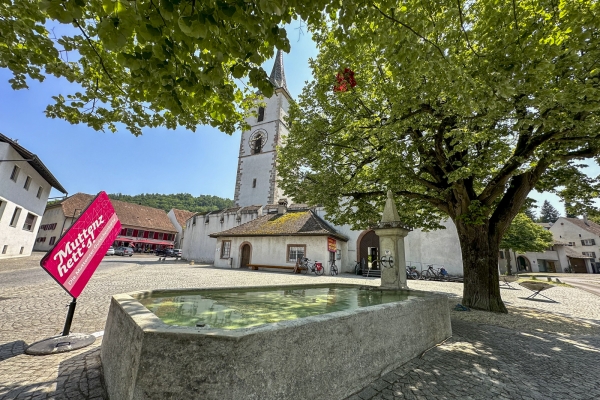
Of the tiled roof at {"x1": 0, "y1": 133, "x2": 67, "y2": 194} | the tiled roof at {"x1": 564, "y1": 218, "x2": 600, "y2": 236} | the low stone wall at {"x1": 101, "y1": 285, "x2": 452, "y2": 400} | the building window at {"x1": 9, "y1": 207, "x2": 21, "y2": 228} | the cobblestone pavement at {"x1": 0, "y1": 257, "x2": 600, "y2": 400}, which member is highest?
the tiled roof at {"x1": 564, "y1": 218, "x2": 600, "y2": 236}

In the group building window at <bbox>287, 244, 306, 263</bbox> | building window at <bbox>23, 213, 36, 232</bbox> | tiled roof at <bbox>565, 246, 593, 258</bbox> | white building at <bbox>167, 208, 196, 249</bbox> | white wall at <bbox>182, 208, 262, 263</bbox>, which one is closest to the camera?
building window at <bbox>287, 244, 306, 263</bbox>

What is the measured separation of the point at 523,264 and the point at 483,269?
52.6 meters

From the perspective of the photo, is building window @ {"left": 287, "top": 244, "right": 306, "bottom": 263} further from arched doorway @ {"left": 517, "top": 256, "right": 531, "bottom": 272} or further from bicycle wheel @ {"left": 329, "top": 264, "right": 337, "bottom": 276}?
arched doorway @ {"left": 517, "top": 256, "right": 531, "bottom": 272}

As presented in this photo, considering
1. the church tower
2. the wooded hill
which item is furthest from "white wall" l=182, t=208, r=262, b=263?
the wooded hill

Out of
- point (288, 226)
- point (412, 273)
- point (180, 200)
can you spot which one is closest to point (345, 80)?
point (288, 226)

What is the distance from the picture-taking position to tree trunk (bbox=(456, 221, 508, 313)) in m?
7.46

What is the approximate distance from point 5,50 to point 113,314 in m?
4.33

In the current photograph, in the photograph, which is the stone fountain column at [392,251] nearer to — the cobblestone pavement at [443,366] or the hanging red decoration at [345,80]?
the cobblestone pavement at [443,366]

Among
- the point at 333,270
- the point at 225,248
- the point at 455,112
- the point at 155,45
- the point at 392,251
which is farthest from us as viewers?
the point at 225,248

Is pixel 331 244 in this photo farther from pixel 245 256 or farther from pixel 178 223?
pixel 178 223

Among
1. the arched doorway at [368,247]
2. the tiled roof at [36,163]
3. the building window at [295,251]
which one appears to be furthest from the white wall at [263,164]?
the tiled roof at [36,163]

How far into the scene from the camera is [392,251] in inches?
259

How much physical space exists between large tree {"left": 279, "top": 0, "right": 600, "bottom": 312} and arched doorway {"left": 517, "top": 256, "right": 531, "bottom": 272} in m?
49.2

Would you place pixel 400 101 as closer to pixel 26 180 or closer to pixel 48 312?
pixel 48 312
